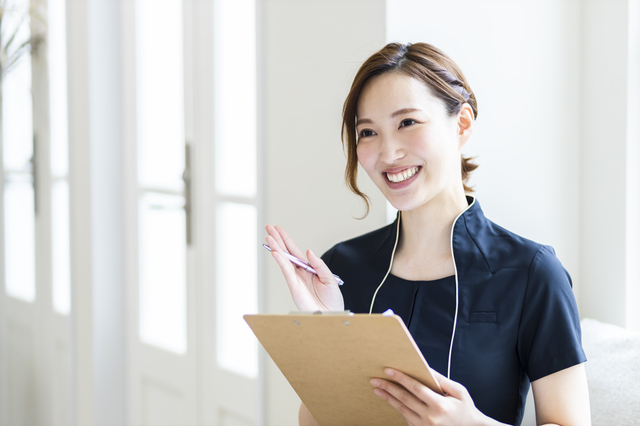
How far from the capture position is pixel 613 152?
5.33 feet

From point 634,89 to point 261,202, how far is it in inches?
44.9

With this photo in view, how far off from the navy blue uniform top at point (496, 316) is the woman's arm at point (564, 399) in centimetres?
2

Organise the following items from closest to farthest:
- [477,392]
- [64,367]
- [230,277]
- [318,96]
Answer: [477,392] < [318,96] < [230,277] < [64,367]

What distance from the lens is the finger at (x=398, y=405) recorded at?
901 mm

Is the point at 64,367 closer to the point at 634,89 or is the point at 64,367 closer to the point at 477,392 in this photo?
the point at 477,392

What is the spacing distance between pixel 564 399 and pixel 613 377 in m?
0.37

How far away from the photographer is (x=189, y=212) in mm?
2303

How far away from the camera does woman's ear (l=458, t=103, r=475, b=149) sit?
3.84 feet

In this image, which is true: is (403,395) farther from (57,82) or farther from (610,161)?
(57,82)

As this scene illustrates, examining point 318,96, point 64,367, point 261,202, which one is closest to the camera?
point 318,96

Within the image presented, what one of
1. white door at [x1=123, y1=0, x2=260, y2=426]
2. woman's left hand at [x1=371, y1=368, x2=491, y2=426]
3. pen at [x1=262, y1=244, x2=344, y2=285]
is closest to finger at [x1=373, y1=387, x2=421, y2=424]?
woman's left hand at [x1=371, y1=368, x2=491, y2=426]

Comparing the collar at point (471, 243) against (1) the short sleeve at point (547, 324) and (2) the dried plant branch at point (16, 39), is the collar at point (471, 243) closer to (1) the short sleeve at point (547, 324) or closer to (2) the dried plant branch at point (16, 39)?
(1) the short sleeve at point (547, 324)

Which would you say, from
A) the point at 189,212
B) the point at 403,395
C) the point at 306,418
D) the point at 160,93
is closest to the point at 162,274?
the point at 189,212

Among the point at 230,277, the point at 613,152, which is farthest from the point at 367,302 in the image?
the point at 230,277
